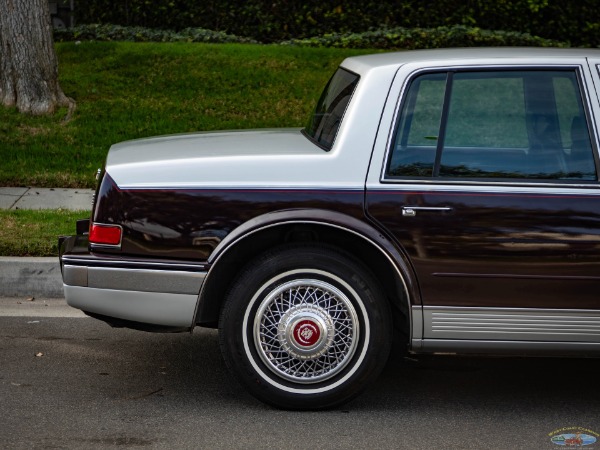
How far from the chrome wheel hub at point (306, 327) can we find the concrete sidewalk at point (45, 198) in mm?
4291

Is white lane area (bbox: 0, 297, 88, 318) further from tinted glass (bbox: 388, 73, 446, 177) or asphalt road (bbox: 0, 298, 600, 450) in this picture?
tinted glass (bbox: 388, 73, 446, 177)

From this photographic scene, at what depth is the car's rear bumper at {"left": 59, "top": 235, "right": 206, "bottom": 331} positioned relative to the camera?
16.4 feet

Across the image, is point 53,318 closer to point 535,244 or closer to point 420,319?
point 420,319

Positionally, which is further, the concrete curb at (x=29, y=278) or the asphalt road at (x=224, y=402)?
the concrete curb at (x=29, y=278)

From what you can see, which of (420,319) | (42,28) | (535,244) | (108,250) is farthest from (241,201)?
(42,28)

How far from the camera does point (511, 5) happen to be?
48.7 feet

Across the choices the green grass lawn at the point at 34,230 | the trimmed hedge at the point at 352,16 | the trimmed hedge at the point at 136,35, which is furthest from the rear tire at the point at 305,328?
the trimmed hedge at the point at 352,16

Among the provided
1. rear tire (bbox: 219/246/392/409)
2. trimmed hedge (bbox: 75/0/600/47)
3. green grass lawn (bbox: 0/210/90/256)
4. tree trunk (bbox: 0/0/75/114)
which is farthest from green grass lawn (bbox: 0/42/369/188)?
rear tire (bbox: 219/246/392/409)

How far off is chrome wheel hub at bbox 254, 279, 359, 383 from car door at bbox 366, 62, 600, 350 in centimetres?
38

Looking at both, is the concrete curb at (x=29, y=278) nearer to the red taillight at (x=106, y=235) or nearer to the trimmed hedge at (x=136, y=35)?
the red taillight at (x=106, y=235)

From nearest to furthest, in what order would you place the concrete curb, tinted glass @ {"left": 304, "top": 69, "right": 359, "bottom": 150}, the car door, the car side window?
the car door → the car side window → tinted glass @ {"left": 304, "top": 69, "right": 359, "bottom": 150} → the concrete curb

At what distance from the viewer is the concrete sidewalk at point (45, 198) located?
29.9ft

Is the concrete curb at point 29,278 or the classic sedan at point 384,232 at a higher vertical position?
the classic sedan at point 384,232

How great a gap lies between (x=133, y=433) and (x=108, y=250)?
894 millimetres
